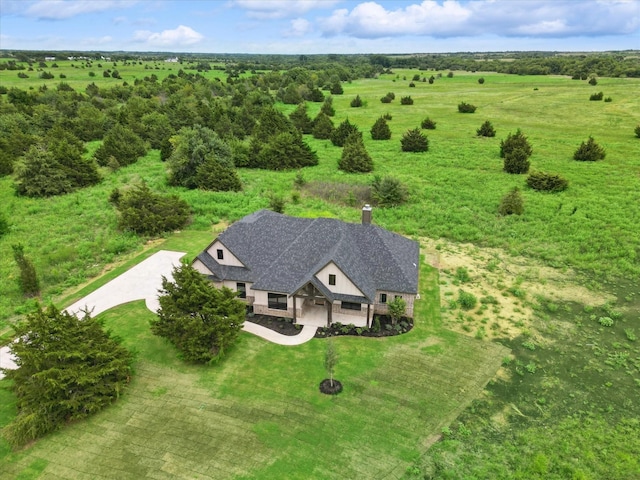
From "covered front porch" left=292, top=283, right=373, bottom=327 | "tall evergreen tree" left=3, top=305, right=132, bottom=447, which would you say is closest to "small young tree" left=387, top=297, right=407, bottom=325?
"covered front porch" left=292, top=283, right=373, bottom=327

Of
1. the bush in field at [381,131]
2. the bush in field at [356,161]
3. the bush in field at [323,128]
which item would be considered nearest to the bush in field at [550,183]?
the bush in field at [356,161]

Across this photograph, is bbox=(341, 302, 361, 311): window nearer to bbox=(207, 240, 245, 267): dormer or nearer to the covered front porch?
the covered front porch

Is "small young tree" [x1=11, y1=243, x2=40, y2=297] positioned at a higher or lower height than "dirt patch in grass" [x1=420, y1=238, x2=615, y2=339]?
higher

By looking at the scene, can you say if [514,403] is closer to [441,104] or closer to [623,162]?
[623,162]

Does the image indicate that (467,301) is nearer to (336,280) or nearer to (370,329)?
(370,329)

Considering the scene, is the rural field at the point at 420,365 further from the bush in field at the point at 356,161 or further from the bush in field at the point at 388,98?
the bush in field at the point at 388,98

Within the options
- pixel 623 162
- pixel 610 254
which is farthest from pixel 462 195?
pixel 623 162
